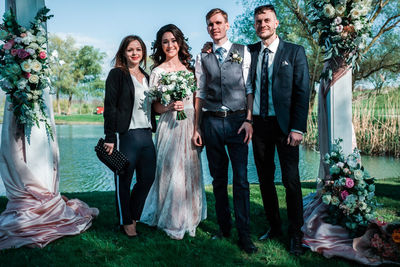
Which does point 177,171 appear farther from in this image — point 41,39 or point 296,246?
point 41,39

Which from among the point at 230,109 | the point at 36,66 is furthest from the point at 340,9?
the point at 36,66

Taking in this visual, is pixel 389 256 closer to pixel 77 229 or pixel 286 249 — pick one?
pixel 286 249

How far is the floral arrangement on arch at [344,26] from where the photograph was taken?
3.63 metres

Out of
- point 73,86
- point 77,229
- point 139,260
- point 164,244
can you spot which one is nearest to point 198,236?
point 164,244

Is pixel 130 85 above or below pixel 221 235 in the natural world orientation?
above

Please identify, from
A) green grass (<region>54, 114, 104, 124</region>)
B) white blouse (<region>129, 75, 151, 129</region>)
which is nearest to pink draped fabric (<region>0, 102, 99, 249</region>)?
white blouse (<region>129, 75, 151, 129</region>)

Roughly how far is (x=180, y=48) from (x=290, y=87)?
148cm

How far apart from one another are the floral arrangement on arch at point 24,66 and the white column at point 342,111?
3.55 meters

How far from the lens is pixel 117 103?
3734 millimetres

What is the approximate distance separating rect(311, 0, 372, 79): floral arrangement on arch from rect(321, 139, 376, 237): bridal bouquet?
117cm

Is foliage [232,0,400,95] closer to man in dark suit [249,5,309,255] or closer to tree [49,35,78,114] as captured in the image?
man in dark suit [249,5,309,255]

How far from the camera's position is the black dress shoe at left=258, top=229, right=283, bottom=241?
12.4ft

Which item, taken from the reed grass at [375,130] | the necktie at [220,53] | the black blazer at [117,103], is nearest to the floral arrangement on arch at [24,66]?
the black blazer at [117,103]

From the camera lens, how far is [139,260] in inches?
129
